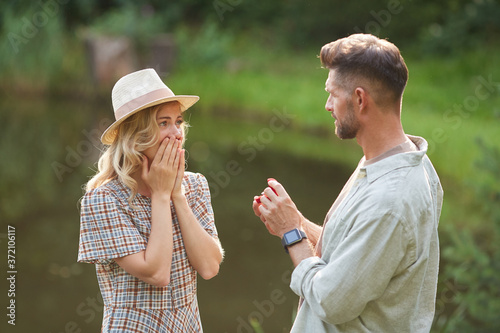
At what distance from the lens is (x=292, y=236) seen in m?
2.07

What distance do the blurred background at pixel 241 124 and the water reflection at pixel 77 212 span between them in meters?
0.02

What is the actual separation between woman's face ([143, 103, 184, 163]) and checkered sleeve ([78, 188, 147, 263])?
0.70 ft

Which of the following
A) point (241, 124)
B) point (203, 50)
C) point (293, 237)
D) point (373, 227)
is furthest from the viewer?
point (203, 50)

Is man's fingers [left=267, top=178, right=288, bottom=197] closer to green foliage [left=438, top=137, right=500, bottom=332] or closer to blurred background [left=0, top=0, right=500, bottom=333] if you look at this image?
blurred background [left=0, top=0, right=500, bottom=333]

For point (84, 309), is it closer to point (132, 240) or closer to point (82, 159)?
point (132, 240)

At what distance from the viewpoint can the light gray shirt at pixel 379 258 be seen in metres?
1.83

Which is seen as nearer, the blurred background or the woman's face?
the woman's face

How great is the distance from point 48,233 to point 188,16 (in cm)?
1237

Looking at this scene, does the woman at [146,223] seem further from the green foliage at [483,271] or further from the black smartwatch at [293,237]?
the green foliage at [483,271]

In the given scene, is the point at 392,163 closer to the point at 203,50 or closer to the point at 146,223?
the point at 146,223

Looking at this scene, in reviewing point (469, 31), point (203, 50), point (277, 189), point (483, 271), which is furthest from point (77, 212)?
point (469, 31)

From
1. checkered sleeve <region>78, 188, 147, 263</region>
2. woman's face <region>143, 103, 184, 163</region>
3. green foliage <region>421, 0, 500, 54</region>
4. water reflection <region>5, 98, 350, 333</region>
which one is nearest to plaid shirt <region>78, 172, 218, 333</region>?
checkered sleeve <region>78, 188, 147, 263</region>

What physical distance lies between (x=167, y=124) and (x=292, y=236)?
0.57 m

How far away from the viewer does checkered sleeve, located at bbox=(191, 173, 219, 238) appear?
7.65ft
